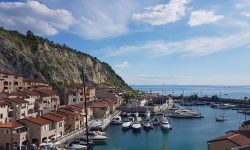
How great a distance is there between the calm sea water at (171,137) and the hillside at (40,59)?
38.4 meters

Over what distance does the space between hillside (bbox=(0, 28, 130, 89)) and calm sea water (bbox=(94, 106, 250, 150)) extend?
126ft

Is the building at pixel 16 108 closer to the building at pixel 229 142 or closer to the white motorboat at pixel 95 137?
the white motorboat at pixel 95 137

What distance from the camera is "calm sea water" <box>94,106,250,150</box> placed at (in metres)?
57.3

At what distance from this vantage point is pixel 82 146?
160ft

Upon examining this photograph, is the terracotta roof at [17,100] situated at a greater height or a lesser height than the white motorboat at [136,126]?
greater

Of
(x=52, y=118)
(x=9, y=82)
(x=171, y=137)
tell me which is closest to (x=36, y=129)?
(x=52, y=118)

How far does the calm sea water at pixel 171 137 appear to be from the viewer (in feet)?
188

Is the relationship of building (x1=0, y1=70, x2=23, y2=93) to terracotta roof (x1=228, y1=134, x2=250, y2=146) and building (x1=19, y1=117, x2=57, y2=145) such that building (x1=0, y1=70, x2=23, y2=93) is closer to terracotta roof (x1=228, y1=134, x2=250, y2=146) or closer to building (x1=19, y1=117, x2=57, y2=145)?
building (x1=19, y1=117, x2=57, y2=145)

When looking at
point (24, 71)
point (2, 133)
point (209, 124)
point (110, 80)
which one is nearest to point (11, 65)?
point (24, 71)

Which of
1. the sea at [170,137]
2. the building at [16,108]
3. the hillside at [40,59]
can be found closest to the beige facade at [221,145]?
the sea at [170,137]

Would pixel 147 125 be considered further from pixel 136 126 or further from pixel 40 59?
pixel 40 59

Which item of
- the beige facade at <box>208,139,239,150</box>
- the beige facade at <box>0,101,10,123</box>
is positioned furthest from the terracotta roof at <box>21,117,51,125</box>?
the beige facade at <box>208,139,239,150</box>

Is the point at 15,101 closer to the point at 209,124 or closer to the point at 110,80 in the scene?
the point at 209,124

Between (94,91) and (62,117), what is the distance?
47.7m
